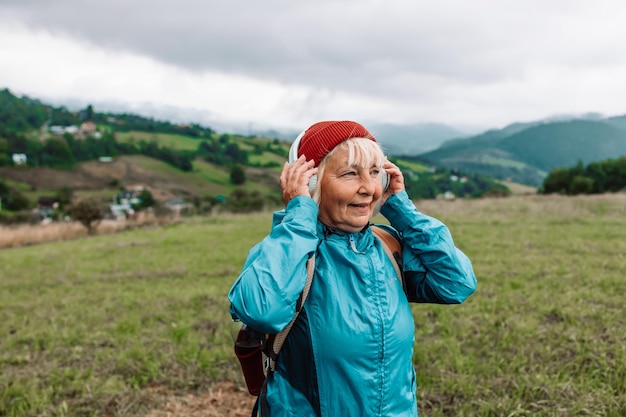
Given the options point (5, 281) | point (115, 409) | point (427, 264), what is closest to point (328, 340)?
point (427, 264)

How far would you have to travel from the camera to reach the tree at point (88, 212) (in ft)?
59.8

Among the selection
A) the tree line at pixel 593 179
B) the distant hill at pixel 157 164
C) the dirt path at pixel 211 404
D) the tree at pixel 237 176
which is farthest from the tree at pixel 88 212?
the tree at pixel 237 176

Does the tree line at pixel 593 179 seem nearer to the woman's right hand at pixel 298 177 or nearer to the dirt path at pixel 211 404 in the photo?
the dirt path at pixel 211 404

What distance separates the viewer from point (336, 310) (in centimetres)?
164

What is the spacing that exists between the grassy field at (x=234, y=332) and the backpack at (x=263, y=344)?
10 centimetres

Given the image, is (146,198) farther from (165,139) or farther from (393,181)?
(393,181)

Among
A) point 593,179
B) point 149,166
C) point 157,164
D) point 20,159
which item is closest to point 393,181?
point 593,179

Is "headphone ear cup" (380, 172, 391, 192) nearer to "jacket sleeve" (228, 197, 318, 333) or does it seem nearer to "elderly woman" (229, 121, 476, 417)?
"elderly woman" (229, 121, 476, 417)

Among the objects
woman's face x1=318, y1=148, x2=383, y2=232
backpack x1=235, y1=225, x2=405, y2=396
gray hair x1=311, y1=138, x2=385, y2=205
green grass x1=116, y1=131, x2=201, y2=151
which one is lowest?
backpack x1=235, y1=225, x2=405, y2=396

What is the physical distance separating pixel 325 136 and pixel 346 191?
0.77ft

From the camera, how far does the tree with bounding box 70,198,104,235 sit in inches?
717

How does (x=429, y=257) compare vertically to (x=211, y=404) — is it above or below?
above

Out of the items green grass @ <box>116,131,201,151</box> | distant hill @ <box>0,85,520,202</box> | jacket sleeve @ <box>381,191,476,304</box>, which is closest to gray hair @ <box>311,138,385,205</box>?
jacket sleeve @ <box>381,191,476,304</box>

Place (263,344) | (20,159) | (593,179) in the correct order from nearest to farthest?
(263,344) < (593,179) < (20,159)
